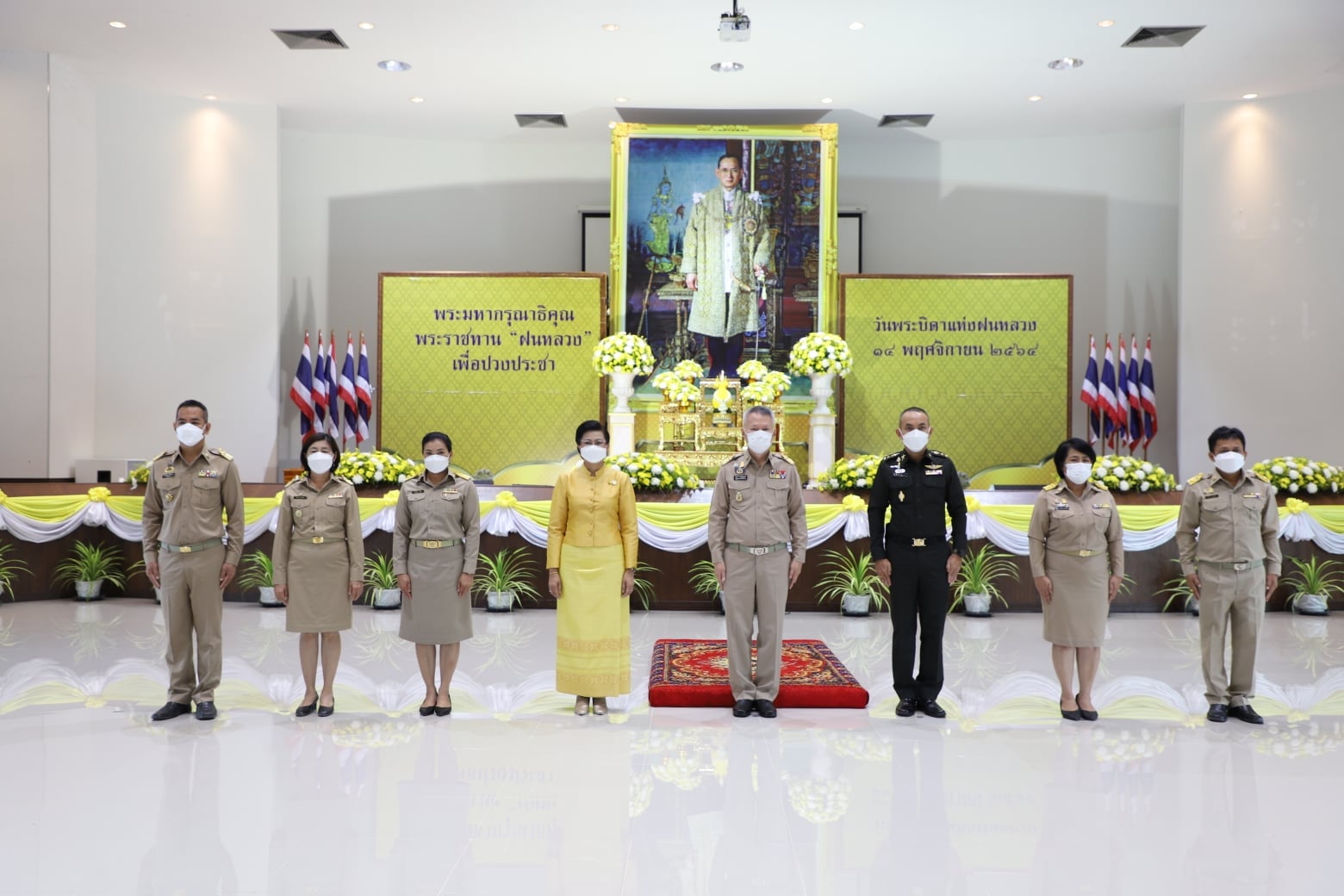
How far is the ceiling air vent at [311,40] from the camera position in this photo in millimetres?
10031

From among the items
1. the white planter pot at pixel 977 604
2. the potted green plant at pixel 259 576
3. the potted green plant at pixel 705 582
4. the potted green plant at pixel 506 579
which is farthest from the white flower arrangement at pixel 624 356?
the white planter pot at pixel 977 604

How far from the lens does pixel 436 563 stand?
201 inches

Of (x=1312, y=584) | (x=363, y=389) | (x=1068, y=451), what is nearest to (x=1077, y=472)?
(x=1068, y=451)

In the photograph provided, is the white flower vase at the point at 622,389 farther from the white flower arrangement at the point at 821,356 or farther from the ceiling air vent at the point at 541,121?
the ceiling air vent at the point at 541,121

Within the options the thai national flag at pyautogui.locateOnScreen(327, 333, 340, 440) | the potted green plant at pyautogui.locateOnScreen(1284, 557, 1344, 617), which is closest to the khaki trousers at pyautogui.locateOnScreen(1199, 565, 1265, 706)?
the potted green plant at pyautogui.locateOnScreen(1284, 557, 1344, 617)

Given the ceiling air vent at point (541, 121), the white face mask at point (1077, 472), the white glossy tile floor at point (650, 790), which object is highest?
the ceiling air vent at point (541, 121)

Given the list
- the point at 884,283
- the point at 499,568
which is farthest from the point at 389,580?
the point at 884,283

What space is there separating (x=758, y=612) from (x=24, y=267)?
8674 mm

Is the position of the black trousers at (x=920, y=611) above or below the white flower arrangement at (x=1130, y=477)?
below

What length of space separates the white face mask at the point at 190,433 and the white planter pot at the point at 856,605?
193 inches

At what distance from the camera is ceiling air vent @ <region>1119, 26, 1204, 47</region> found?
974 centimetres

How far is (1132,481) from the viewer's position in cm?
926

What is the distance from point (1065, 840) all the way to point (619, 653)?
88.0 inches

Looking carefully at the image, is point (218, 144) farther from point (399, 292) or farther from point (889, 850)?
point (889, 850)
